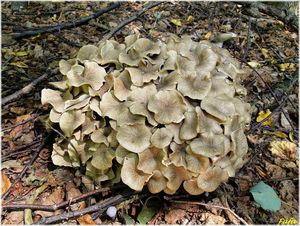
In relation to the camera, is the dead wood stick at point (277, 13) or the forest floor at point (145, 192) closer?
the forest floor at point (145, 192)

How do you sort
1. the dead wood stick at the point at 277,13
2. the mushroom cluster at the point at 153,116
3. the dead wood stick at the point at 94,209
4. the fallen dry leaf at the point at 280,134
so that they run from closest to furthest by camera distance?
the mushroom cluster at the point at 153,116 < the dead wood stick at the point at 94,209 < the fallen dry leaf at the point at 280,134 < the dead wood stick at the point at 277,13

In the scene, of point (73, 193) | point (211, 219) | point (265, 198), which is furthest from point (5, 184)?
point (265, 198)

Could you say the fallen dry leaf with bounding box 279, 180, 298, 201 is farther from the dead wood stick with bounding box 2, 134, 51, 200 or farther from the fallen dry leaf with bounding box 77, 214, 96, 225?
the dead wood stick with bounding box 2, 134, 51, 200

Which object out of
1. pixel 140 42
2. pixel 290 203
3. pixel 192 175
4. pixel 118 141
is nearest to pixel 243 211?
pixel 290 203

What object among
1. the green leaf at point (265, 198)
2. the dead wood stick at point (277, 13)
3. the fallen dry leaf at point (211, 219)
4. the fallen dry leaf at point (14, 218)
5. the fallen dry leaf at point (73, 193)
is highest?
the dead wood stick at point (277, 13)

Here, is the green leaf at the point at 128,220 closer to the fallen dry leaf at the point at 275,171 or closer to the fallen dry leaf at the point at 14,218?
the fallen dry leaf at the point at 14,218

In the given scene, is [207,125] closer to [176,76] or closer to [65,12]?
[176,76]

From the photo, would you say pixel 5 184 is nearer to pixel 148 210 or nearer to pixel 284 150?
pixel 148 210

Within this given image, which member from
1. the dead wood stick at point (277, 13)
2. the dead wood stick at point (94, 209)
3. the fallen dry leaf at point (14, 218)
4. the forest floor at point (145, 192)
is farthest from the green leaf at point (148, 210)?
the dead wood stick at point (277, 13)
